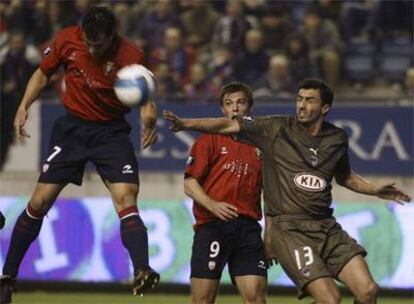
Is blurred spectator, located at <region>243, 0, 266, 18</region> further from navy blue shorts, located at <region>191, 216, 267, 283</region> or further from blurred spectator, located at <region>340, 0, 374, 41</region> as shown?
navy blue shorts, located at <region>191, 216, 267, 283</region>

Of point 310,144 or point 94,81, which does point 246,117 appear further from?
point 94,81

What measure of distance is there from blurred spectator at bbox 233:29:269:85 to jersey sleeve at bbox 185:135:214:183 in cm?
649

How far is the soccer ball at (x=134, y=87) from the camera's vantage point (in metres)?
10.4

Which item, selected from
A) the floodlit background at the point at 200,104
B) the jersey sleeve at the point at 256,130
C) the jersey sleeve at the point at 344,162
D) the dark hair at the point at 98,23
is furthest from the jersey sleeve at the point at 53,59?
the floodlit background at the point at 200,104

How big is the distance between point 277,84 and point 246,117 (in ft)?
22.2

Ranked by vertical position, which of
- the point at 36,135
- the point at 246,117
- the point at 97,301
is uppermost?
the point at 246,117

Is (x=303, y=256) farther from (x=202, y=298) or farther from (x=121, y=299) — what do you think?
(x=121, y=299)

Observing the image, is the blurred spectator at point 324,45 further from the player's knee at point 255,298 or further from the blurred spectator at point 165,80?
the player's knee at point 255,298

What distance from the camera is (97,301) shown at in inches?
591

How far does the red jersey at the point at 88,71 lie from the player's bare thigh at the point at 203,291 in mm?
1457

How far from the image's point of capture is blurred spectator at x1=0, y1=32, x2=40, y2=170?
17938 millimetres

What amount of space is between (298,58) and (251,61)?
1.92 ft

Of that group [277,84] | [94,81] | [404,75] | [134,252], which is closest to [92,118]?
[94,81]

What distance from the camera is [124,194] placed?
1084cm
